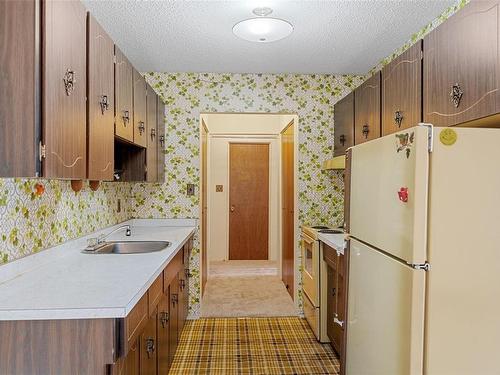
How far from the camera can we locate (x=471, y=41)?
5.26 feet

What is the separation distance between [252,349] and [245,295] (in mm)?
1424

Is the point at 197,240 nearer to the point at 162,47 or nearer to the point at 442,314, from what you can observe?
the point at 162,47

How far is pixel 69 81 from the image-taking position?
4.99 ft

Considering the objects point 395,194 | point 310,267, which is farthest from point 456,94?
point 310,267

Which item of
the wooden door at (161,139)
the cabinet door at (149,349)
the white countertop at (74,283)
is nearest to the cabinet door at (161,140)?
the wooden door at (161,139)

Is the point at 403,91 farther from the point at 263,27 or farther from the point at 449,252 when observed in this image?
the point at 449,252

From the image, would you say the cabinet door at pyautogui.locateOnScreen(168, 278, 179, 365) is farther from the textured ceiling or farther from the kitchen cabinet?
the textured ceiling

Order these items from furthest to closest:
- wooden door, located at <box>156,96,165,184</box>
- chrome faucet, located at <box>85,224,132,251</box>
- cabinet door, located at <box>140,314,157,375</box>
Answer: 1. wooden door, located at <box>156,96,165,184</box>
2. chrome faucet, located at <box>85,224,132,251</box>
3. cabinet door, located at <box>140,314,157,375</box>

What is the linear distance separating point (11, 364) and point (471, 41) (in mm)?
2189

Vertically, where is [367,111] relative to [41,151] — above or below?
above

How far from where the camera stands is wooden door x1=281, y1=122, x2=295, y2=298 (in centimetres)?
413

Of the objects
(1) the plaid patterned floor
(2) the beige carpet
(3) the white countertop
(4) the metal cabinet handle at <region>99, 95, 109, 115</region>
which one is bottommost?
(1) the plaid patterned floor

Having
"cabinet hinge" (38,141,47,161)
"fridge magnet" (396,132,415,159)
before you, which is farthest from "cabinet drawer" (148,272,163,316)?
"fridge magnet" (396,132,415,159)

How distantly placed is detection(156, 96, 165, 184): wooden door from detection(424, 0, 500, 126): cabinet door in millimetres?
2242
